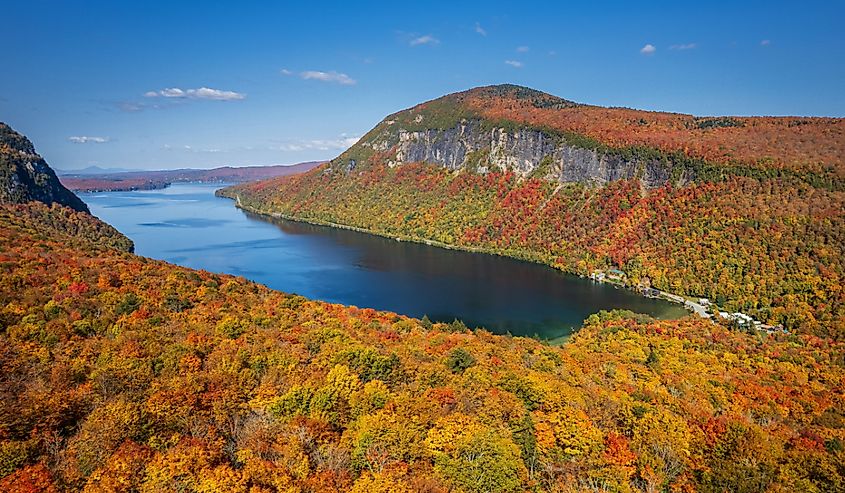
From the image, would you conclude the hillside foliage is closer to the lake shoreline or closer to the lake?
the lake shoreline

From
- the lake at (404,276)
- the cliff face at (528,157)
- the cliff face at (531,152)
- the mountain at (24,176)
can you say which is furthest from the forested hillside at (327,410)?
the cliff face at (528,157)

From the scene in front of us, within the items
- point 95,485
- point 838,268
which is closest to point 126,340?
point 95,485

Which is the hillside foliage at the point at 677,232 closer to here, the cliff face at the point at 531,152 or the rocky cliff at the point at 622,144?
the cliff face at the point at 531,152

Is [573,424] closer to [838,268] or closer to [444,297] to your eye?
[444,297]

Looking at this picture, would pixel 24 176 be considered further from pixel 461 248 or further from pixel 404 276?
pixel 461 248

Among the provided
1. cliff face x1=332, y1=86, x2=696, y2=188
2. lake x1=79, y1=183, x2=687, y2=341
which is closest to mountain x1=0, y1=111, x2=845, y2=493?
lake x1=79, y1=183, x2=687, y2=341

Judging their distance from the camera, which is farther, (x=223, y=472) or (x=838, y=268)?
(x=838, y=268)
